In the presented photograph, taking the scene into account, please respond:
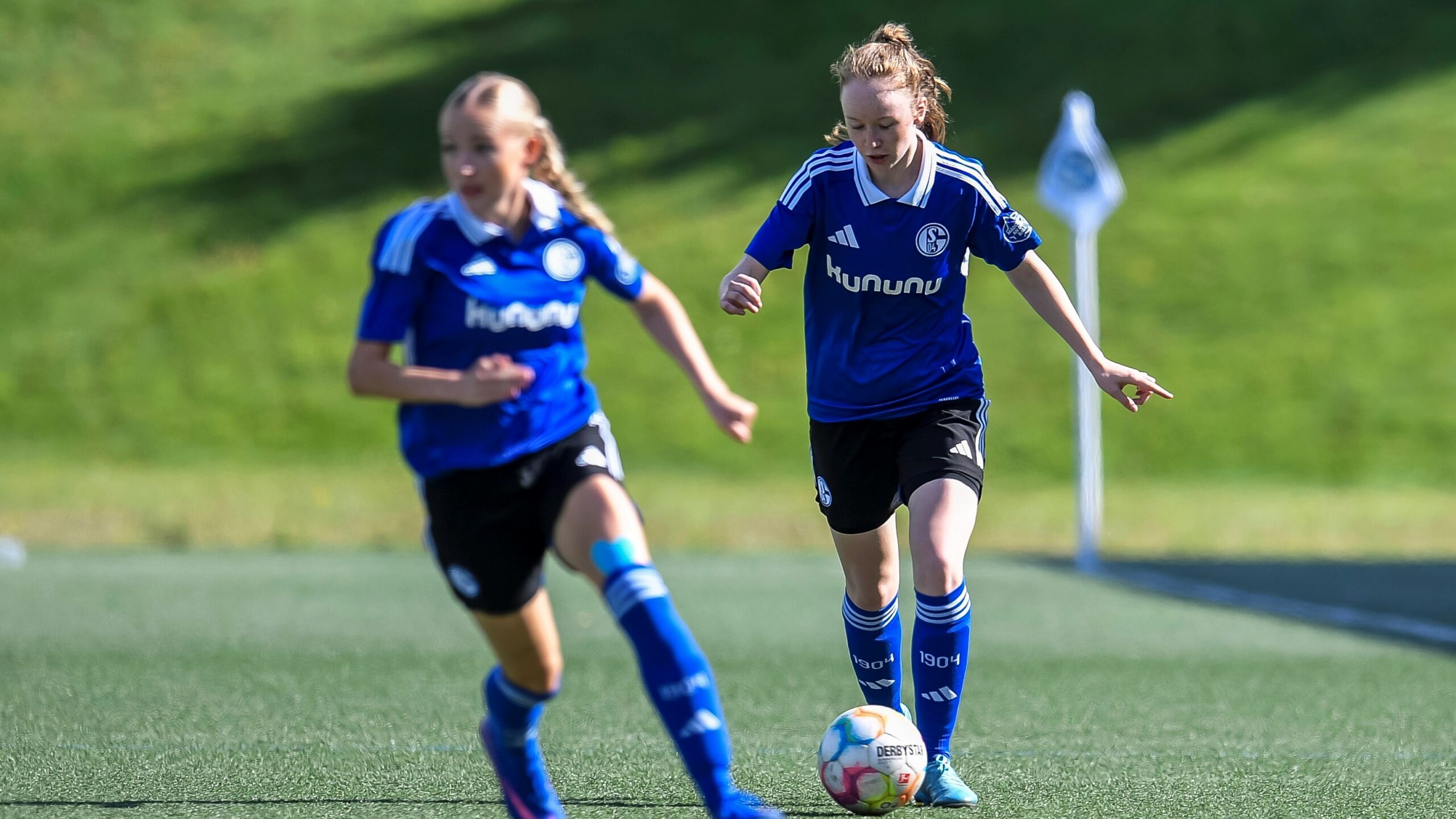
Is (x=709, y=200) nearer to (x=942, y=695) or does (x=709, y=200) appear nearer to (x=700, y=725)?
(x=942, y=695)

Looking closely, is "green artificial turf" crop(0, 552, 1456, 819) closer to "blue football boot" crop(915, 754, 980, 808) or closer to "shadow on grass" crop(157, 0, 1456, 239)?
"blue football boot" crop(915, 754, 980, 808)

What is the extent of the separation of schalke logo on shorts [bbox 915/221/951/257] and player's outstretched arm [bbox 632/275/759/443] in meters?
1.00

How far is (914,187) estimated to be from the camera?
14.8ft

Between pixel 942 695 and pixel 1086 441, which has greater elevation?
pixel 942 695

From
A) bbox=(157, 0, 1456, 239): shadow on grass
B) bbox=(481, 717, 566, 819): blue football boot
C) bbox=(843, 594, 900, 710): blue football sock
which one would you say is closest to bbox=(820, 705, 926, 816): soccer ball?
bbox=(843, 594, 900, 710): blue football sock

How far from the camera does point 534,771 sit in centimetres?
382

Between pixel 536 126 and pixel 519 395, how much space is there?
0.59 m

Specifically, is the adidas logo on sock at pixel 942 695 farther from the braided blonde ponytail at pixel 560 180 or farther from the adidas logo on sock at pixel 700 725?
the braided blonde ponytail at pixel 560 180

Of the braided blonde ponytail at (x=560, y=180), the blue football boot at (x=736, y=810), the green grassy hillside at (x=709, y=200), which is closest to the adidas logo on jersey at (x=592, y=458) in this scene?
the braided blonde ponytail at (x=560, y=180)

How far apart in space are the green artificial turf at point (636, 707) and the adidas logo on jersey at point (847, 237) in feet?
5.06

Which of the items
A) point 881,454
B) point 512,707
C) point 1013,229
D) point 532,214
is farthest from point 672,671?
point 1013,229

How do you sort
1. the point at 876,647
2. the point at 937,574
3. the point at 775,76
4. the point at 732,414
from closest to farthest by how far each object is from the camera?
1. the point at 732,414
2. the point at 937,574
3. the point at 876,647
4. the point at 775,76

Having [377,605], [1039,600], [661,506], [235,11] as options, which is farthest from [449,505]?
[235,11]

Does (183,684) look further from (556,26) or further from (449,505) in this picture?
(556,26)
